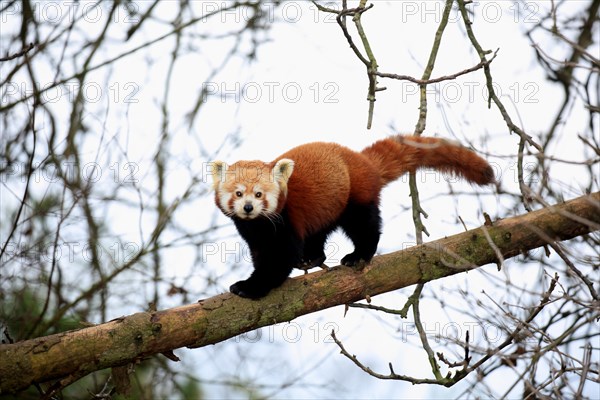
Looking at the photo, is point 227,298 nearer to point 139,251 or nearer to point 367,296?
point 367,296

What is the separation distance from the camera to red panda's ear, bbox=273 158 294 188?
17.2 ft

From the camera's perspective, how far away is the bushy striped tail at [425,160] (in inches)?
233

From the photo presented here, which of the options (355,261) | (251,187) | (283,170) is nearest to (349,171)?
(283,170)

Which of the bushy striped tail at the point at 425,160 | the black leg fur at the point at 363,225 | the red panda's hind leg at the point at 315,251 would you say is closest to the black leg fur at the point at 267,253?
the black leg fur at the point at 363,225

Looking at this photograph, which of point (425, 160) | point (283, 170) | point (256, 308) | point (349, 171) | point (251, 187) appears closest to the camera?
point (256, 308)

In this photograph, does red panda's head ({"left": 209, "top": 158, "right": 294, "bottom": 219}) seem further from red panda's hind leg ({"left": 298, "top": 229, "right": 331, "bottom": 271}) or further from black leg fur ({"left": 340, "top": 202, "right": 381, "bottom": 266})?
red panda's hind leg ({"left": 298, "top": 229, "right": 331, "bottom": 271})

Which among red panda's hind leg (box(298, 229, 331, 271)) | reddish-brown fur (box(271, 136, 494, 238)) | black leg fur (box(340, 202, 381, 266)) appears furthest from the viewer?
red panda's hind leg (box(298, 229, 331, 271))

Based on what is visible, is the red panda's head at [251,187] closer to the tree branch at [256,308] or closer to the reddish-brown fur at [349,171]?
the reddish-brown fur at [349,171]

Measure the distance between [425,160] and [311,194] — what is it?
3.93 ft

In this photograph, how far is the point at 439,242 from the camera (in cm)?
531

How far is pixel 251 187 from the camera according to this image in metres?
5.18

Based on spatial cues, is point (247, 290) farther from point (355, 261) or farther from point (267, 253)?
point (355, 261)

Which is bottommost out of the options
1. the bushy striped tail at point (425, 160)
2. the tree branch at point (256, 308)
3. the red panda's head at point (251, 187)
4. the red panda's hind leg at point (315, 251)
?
the tree branch at point (256, 308)

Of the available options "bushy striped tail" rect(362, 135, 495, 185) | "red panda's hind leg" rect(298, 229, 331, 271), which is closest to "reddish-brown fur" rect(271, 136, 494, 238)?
"bushy striped tail" rect(362, 135, 495, 185)
